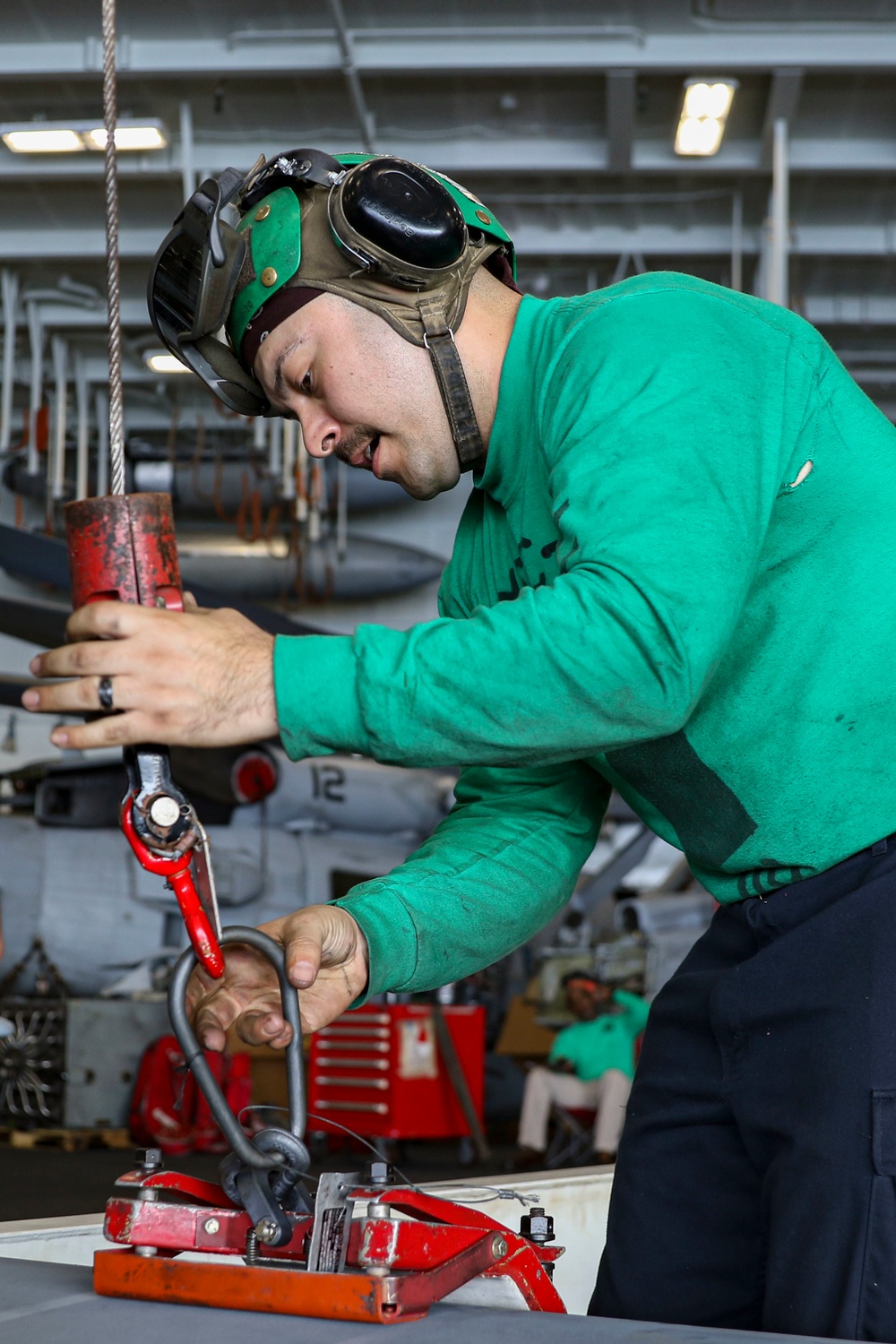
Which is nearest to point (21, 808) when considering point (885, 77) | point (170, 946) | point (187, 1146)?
point (170, 946)

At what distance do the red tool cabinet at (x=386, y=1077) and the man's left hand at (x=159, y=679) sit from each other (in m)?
6.44

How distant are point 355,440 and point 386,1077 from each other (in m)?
6.25

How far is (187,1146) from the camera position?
6930 mm

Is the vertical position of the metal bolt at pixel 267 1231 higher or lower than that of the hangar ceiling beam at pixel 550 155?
lower

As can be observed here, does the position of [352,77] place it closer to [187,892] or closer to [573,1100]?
[573,1100]

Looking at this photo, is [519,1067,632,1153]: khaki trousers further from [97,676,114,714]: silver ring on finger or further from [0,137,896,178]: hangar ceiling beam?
[97,676,114,714]: silver ring on finger

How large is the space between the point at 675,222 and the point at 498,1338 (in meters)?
9.37

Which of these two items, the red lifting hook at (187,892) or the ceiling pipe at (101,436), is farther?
the ceiling pipe at (101,436)

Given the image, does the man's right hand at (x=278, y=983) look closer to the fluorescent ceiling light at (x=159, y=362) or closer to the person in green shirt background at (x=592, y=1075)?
the person in green shirt background at (x=592, y=1075)

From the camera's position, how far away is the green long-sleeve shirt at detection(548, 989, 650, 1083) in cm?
736

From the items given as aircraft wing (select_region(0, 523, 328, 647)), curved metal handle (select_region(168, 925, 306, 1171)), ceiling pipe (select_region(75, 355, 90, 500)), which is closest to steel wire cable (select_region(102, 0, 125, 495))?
curved metal handle (select_region(168, 925, 306, 1171))

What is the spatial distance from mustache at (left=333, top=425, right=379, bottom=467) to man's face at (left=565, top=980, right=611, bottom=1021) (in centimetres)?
662

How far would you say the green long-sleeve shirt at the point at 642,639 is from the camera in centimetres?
105

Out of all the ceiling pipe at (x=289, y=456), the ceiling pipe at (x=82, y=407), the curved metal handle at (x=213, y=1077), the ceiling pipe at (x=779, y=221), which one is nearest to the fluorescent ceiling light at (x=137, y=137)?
the ceiling pipe at (x=289, y=456)
